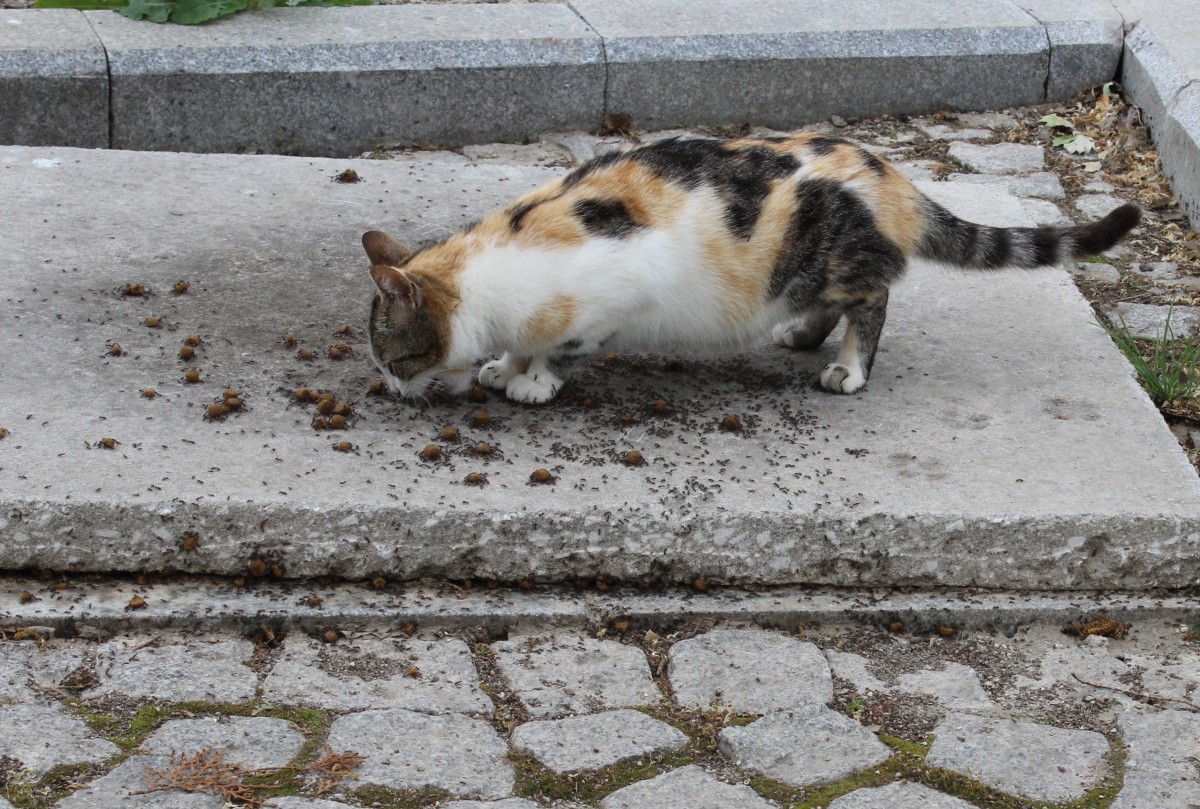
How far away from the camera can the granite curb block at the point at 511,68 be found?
5793 mm

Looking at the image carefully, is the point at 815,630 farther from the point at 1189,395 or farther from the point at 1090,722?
the point at 1189,395

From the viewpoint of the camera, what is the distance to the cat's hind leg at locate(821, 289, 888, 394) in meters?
4.07

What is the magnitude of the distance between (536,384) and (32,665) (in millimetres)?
1562

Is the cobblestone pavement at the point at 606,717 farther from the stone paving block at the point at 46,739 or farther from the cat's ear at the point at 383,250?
the cat's ear at the point at 383,250

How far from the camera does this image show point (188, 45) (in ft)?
19.2

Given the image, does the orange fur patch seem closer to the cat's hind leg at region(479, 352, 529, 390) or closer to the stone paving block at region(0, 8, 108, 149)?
the cat's hind leg at region(479, 352, 529, 390)

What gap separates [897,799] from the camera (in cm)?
272

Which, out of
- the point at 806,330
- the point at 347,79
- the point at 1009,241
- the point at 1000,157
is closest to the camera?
the point at 1009,241

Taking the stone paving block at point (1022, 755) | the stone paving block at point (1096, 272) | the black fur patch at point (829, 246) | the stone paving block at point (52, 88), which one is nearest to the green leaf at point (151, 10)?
the stone paving block at point (52, 88)

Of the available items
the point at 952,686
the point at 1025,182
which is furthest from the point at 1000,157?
the point at 952,686

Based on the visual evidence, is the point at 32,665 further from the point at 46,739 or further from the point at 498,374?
the point at 498,374

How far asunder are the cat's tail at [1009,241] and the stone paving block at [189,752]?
2.36 meters

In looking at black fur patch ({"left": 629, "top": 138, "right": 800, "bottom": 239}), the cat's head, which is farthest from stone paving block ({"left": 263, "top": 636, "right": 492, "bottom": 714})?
black fur patch ({"left": 629, "top": 138, "right": 800, "bottom": 239})

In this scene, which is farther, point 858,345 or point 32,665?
point 858,345
